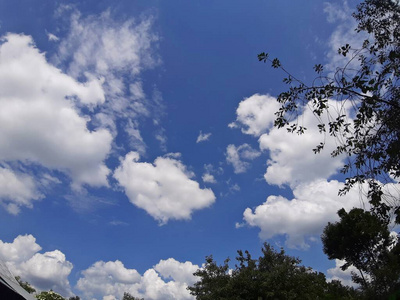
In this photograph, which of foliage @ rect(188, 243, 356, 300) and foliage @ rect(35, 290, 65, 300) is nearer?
foliage @ rect(188, 243, 356, 300)

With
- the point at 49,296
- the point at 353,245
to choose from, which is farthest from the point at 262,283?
the point at 49,296

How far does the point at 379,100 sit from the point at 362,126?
48.9 inches

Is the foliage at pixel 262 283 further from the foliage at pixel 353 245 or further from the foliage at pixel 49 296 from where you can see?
the foliage at pixel 49 296

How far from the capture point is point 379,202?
8352mm

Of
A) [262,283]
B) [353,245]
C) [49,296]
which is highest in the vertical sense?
[353,245]

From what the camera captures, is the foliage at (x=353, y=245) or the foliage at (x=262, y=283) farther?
the foliage at (x=353, y=245)

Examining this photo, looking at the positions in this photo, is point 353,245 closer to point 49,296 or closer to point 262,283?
point 262,283

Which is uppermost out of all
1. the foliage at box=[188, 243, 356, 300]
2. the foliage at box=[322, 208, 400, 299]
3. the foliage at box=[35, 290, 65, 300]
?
the foliage at box=[322, 208, 400, 299]

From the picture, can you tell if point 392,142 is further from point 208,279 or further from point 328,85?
point 208,279

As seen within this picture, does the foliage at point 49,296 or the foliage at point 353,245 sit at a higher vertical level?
the foliage at point 353,245

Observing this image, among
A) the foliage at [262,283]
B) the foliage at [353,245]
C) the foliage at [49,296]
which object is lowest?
the foliage at [262,283]

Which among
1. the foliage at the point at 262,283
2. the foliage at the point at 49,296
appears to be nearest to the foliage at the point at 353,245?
the foliage at the point at 262,283

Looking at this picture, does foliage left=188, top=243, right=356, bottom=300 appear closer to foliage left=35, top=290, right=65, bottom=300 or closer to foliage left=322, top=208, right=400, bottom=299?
foliage left=322, top=208, right=400, bottom=299

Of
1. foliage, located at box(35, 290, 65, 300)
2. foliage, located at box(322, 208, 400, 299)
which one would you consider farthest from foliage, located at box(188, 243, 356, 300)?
foliage, located at box(35, 290, 65, 300)
